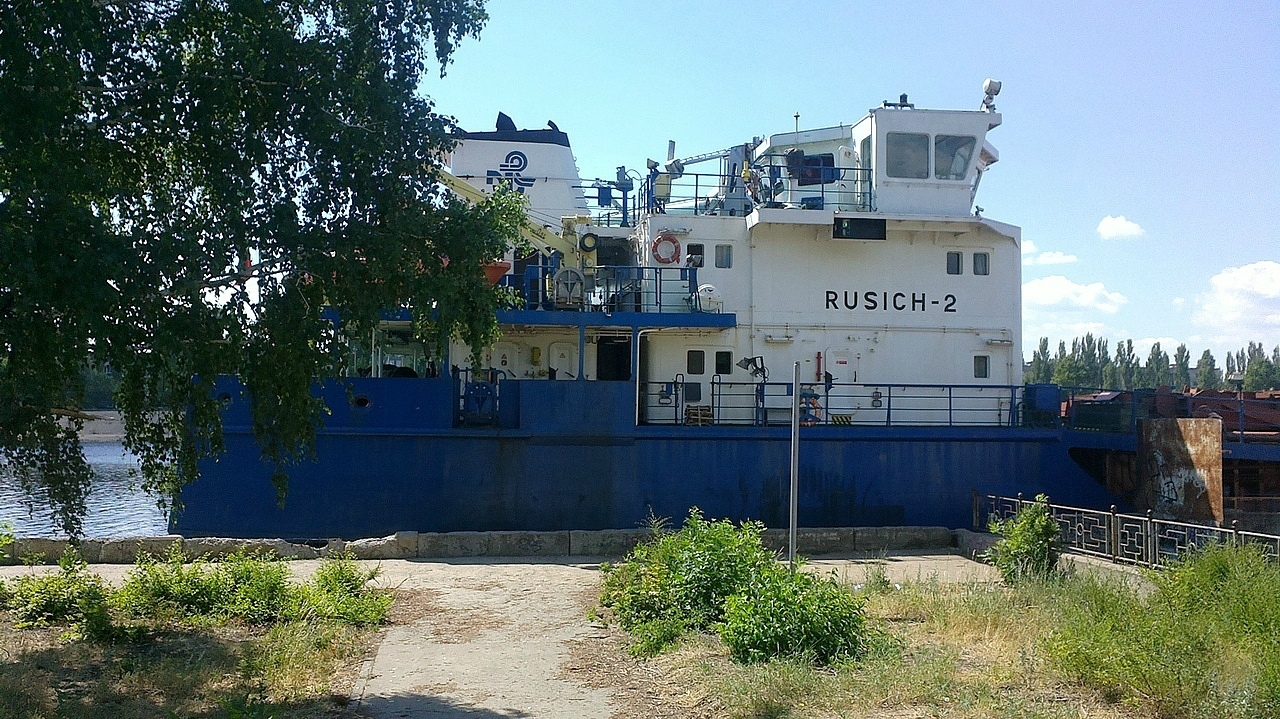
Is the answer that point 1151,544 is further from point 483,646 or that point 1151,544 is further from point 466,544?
point 466,544

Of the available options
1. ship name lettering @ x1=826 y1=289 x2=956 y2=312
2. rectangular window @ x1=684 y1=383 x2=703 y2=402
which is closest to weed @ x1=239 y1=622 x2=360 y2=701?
rectangular window @ x1=684 y1=383 x2=703 y2=402

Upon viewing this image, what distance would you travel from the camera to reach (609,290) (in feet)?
Answer: 57.4

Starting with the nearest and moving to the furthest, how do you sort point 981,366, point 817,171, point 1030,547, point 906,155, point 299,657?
point 299,657
point 1030,547
point 906,155
point 981,366
point 817,171

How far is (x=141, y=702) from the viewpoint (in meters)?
6.80

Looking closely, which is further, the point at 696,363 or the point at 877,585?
the point at 696,363

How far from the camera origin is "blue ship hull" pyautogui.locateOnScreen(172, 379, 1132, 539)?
1543cm

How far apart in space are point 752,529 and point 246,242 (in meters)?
5.08

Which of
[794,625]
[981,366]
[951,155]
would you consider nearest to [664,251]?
[951,155]

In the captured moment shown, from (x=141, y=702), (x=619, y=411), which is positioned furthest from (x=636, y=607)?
(x=619, y=411)

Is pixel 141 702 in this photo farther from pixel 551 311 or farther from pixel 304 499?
pixel 551 311

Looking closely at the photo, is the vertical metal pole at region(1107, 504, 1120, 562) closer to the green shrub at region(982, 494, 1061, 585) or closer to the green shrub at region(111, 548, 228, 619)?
the green shrub at region(982, 494, 1061, 585)

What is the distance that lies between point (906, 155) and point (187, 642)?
14.1 meters

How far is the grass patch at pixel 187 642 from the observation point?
Answer: 675 cm

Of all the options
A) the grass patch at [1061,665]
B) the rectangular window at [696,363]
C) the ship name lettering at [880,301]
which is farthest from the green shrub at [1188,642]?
the ship name lettering at [880,301]
